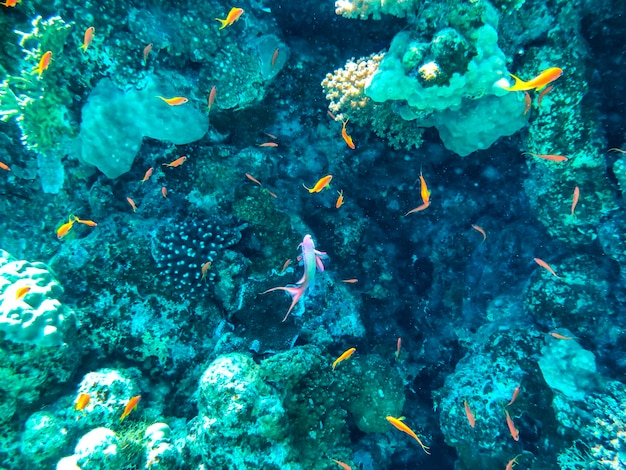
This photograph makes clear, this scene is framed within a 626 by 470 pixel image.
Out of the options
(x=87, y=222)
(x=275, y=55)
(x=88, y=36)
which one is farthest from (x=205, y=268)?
(x=88, y=36)

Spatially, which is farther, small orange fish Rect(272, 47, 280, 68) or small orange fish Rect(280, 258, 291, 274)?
small orange fish Rect(280, 258, 291, 274)

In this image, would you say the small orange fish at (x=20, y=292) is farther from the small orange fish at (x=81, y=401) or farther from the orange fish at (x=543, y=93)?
the orange fish at (x=543, y=93)

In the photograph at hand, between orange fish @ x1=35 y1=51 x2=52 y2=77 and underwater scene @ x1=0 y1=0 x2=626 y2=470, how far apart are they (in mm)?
154

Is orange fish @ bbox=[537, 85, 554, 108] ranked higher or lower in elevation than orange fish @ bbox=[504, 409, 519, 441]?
higher

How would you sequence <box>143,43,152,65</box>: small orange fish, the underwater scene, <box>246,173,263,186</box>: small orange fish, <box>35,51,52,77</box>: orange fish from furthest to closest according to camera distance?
1. <box>246,173,263,186</box>: small orange fish
2. <box>143,43,152,65</box>: small orange fish
3. <box>35,51,52,77</box>: orange fish
4. the underwater scene

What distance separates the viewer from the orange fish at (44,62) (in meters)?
4.02

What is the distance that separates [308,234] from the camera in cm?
483

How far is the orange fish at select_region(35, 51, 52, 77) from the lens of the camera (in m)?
4.02

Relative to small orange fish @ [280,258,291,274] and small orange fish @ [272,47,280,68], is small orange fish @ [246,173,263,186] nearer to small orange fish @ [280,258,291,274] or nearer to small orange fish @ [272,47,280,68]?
small orange fish @ [280,258,291,274]

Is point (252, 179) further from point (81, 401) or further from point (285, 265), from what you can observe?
point (81, 401)

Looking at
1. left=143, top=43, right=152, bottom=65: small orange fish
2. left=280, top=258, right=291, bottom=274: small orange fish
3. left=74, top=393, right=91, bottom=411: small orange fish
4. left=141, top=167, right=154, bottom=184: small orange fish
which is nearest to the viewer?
left=74, top=393, right=91, bottom=411: small orange fish

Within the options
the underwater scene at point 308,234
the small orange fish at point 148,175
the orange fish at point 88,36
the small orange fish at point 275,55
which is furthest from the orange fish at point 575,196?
the orange fish at point 88,36

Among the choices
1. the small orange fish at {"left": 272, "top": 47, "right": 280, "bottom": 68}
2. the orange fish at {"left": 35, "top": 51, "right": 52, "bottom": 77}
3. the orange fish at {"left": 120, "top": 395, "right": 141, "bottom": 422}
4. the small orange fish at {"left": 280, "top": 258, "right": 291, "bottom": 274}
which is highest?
the orange fish at {"left": 35, "top": 51, "right": 52, "bottom": 77}

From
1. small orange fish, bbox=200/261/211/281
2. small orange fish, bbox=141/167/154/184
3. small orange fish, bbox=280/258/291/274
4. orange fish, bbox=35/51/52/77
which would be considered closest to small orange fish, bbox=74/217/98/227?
small orange fish, bbox=141/167/154/184
